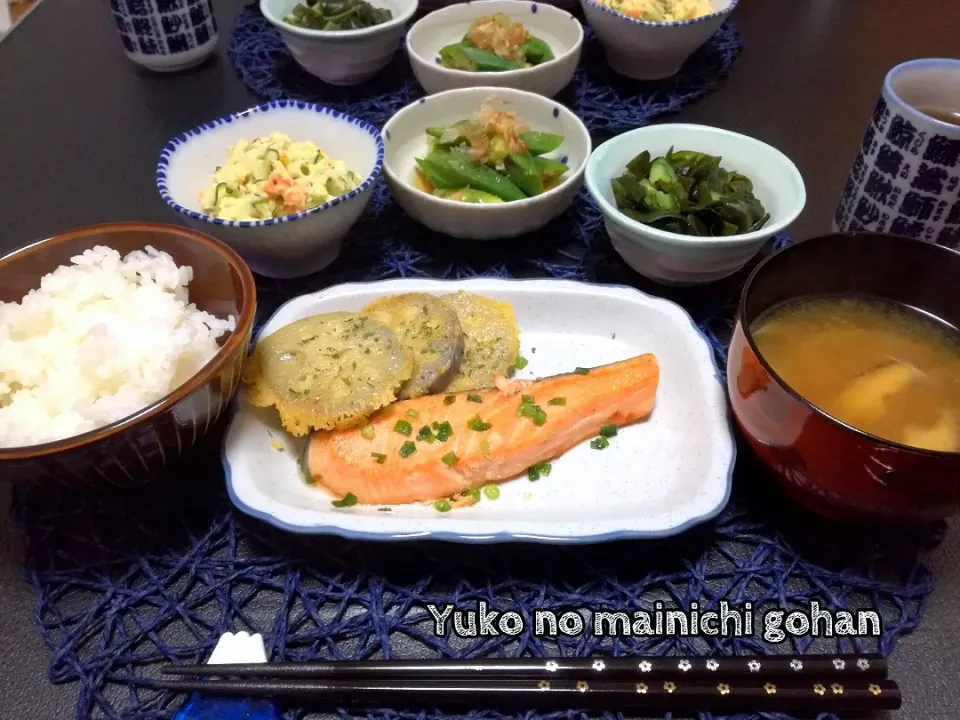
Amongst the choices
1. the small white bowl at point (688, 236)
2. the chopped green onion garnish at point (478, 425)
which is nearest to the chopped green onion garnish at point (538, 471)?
the chopped green onion garnish at point (478, 425)

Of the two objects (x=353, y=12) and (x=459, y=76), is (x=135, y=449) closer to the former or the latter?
(x=459, y=76)

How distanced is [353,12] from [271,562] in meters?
1.94

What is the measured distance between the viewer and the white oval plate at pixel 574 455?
1173 millimetres

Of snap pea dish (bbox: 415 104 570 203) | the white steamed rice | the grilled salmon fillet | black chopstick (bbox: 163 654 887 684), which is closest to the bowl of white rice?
the white steamed rice

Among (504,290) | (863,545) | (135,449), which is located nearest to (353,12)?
(504,290)

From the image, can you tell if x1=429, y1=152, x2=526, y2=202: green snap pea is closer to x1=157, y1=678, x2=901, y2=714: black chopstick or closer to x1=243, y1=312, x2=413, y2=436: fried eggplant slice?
x1=243, y1=312, x2=413, y2=436: fried eggplant slice

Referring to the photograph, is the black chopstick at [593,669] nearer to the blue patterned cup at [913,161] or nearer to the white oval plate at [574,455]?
the white oval plate at [574,455]

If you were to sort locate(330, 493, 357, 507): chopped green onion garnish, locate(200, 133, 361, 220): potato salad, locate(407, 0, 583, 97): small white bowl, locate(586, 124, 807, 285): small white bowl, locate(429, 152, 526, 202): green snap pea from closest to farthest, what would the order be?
locate(330, 493, 357, 507): chopped green onion garnish < locate(586, 124, 807, 285): small white bowl < locate(200, 133, 361, 220): potato salad < locate(429, 152, 526, 202): green snap pea < locate(407, 0, 583, 97): small white bowl

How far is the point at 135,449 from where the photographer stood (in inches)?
44.4

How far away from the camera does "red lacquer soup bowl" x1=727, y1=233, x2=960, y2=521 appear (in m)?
1.03

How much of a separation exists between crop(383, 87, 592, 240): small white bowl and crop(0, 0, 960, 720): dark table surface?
610mm

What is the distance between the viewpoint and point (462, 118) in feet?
6.88

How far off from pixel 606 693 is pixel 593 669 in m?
0.04

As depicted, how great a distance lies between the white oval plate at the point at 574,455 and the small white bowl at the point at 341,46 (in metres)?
1.12
